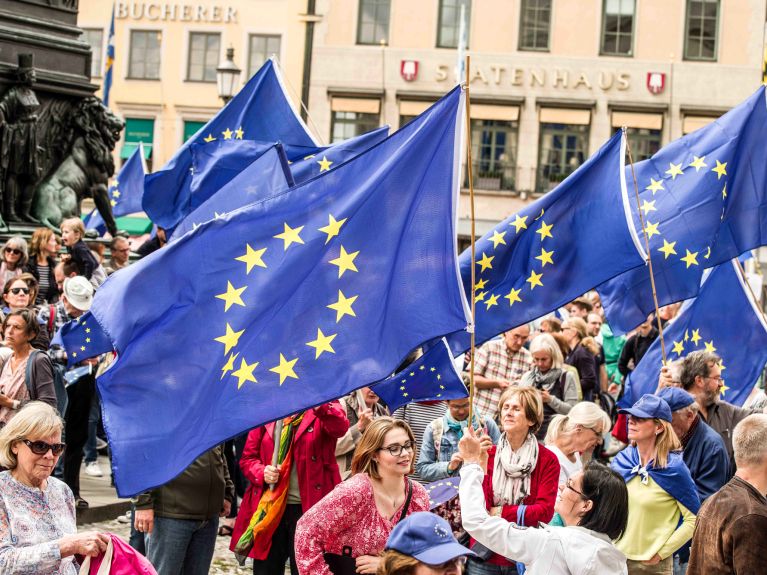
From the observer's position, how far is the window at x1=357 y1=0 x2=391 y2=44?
146 feet

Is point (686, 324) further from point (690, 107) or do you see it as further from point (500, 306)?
point (690, 107)

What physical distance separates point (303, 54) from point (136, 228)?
7.13 metres

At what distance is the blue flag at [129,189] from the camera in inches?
862

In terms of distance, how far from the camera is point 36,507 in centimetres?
620

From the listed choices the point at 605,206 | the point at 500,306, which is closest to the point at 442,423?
the point at 500,306

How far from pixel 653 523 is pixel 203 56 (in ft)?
130

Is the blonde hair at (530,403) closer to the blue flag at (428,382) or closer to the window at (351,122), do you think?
the blue flag at (428,382)

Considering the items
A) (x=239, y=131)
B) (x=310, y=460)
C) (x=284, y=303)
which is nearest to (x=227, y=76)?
(x=239, y=131)

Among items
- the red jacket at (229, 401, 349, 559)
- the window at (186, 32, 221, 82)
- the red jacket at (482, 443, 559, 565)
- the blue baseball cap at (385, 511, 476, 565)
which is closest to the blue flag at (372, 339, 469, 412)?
the red jacket at (229, 401, 349, 559)

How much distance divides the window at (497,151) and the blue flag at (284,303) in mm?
36217

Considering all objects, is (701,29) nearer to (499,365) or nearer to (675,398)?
(499,365)

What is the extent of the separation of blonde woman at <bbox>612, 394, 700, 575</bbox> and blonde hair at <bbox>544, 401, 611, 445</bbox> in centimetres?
78

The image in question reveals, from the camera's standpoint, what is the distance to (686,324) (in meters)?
12.1

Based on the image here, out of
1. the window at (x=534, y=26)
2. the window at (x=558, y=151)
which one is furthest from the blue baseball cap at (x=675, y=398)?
the window at (x=534, y=26)
